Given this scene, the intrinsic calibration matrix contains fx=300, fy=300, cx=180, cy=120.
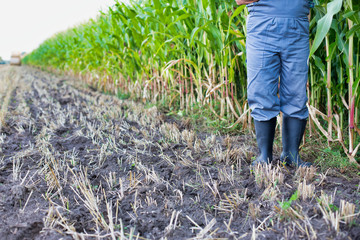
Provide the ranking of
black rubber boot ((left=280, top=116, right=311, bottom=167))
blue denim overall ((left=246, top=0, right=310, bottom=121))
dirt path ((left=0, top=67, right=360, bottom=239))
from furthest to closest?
1. black rubber boot ((left=280, top=116, right=311, bottom=167))
2. blue denim overall ((left=246, top=0, right=310, bottom=121))
3. dirt path ((left=0, top=67, right=360, bottom=239))

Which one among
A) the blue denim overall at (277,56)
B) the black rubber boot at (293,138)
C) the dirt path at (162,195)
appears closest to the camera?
the dirt path at (162,195)

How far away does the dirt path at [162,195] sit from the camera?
1122 mm

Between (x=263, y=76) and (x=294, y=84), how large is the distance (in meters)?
0.18

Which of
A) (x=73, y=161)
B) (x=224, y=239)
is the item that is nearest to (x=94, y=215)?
(x=224, y=239)

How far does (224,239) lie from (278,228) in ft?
0.70

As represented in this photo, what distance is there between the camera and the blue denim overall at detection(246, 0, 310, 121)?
1.63m

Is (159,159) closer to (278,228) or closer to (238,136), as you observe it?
(238,136)

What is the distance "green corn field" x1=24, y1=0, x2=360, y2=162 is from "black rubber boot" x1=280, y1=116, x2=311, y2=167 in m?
0.18

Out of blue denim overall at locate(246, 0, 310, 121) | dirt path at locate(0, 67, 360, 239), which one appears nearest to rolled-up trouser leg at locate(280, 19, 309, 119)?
blue denim overall at locate(246, 0, 310, 121)

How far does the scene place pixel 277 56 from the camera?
1718 millimetres

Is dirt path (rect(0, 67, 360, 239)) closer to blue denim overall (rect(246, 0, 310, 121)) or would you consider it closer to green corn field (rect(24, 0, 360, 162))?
blue denim overall (rect(246, 0, 310, 121))

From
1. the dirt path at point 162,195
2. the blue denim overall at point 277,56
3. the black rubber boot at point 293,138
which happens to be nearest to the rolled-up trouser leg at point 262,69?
the blue denim overall at point 277,56

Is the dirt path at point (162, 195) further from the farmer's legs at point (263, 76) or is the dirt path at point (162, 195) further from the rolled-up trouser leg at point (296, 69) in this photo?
the rolled-up trouser leg at point (296, 69)

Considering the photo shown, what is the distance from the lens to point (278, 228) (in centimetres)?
110
